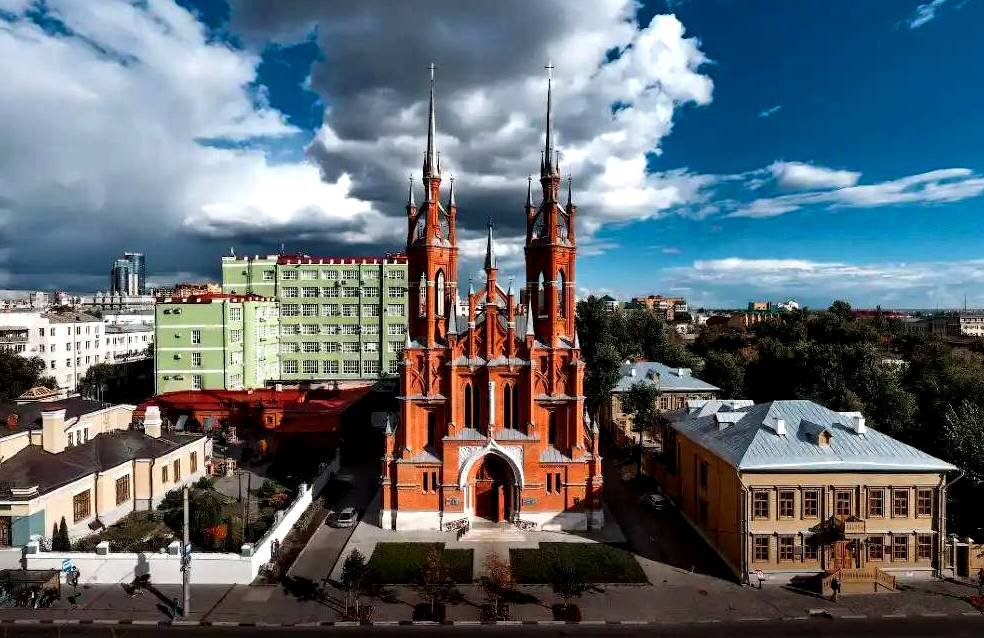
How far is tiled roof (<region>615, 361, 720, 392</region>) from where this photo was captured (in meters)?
56.9

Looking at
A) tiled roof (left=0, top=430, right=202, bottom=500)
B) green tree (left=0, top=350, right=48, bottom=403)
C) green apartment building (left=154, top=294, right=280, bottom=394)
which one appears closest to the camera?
tiled roof (left=0, top=430, right=202, bottom=500)

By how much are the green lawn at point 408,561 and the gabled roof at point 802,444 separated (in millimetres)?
13337

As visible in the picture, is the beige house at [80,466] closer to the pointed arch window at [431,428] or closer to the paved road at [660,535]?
the pointed arch window at [431,428]

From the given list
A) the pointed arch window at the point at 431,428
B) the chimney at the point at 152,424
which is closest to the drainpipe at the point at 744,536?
the pointed arch window at the point at 431,428

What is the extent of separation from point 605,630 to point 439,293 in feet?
64.1

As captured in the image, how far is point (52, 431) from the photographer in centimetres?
3128

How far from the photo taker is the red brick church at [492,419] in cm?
3114

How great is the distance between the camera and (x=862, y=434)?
27.3m

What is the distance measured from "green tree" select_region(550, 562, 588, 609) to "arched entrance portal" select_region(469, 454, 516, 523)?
26.4 feet

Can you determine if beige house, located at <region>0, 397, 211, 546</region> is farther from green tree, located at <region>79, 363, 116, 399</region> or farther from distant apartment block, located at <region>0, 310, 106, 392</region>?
distant apartment block, located at <region>0, 310, 106, 392</region>

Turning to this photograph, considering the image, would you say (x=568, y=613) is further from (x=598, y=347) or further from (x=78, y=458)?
(x=598, y=347)

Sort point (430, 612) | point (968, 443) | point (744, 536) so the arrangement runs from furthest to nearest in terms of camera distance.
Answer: point (968, 443), point (744, 536), point (430, 612)

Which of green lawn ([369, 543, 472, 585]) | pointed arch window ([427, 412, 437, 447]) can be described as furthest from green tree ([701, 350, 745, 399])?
green lawn ([369, 543, 472, 585])

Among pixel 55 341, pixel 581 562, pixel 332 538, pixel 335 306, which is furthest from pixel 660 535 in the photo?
pixel 55 341
